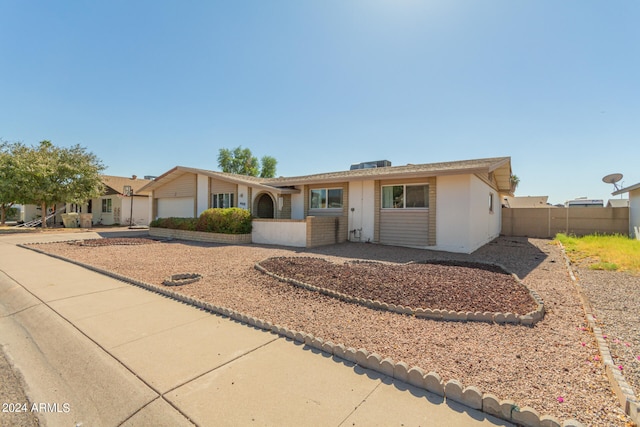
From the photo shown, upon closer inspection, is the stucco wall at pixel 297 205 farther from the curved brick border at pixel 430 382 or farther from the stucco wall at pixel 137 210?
the stucco wall at pixel 137 210

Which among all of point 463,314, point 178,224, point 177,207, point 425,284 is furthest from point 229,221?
point 463,314

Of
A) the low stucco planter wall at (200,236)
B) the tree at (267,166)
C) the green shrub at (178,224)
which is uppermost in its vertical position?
the tree at (267,166)

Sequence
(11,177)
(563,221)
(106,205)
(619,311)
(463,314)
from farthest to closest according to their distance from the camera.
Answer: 1. (106,205)
2. (11,177)
3. (563,221)
4. (619,311)
5. (463,314)

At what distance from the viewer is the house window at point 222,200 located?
57.0 feet

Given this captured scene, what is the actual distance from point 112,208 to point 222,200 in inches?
649

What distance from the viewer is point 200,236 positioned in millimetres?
14984

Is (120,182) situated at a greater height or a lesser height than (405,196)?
greater

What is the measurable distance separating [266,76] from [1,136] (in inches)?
886

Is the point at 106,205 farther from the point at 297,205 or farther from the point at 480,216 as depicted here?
the point at 480,216

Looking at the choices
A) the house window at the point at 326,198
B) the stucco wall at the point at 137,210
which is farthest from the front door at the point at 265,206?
the stucco wall at the point at 137,210

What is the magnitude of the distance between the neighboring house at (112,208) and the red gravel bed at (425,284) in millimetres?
25099

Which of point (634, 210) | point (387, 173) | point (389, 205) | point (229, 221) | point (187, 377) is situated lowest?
point (187, 377)

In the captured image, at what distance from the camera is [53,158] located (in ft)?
69.0

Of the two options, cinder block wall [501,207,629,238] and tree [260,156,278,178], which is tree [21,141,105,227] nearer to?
tree [260,156,278,178]
